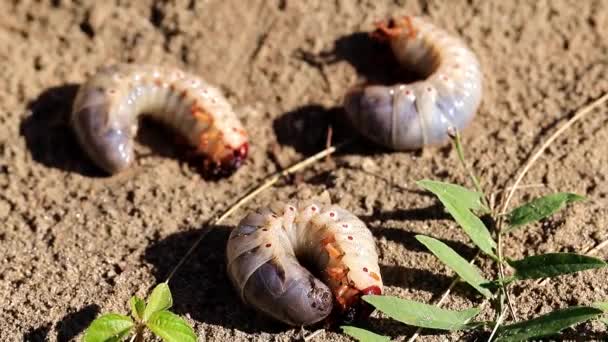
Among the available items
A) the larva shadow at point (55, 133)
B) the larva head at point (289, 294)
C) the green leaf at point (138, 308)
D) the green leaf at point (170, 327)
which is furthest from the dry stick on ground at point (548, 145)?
the larva shadow at point (55, 133)

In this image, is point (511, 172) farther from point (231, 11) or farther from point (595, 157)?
point (231, 11)

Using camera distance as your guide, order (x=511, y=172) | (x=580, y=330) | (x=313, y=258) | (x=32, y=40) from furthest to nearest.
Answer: (x=32, y=40), (x=511, y=172), (x=313, y=258), (x=580, y=330)

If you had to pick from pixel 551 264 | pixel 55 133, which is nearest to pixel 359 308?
pixel 551 264

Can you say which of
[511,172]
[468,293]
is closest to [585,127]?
[511,172]

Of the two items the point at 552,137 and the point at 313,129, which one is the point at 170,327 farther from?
the point at 552,137

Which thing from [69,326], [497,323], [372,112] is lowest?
[69,326]

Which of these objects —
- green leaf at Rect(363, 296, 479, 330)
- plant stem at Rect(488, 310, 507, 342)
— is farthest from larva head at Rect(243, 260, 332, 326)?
plant stem at Rect(488, 310, 507, 342)

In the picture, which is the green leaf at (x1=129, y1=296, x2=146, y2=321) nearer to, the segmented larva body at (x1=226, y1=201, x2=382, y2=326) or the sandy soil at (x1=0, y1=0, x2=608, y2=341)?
the sandy soil at (x1=0, y1=0, x2=608, y2=341)
